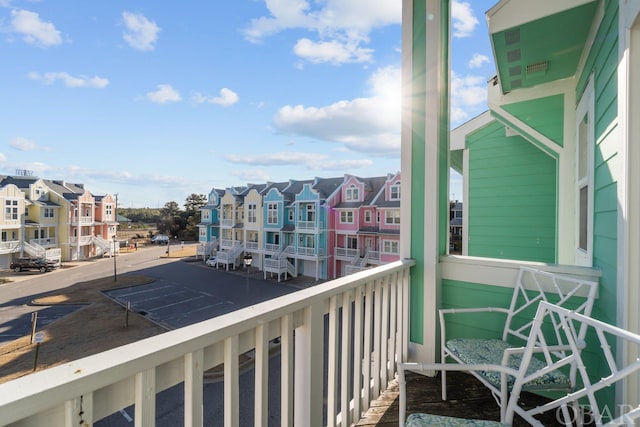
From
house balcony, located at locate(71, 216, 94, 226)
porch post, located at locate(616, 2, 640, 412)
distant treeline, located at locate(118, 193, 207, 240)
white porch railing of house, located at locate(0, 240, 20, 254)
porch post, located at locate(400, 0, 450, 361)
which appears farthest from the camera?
distant treeline, located at locate(118, 193, 207, 240)

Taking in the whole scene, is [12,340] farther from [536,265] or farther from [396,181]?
[396,181]

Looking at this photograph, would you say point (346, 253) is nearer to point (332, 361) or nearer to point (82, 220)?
point (332, 361)

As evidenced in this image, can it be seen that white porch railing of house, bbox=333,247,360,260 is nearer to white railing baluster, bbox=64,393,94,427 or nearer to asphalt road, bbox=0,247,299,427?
asphalt road, bbox=0,247,299,427

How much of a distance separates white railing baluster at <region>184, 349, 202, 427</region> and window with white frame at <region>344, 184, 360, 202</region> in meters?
12.8

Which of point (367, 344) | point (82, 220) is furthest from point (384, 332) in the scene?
point (82, 220)

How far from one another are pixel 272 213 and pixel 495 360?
14.5 metres

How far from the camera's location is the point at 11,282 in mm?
12781

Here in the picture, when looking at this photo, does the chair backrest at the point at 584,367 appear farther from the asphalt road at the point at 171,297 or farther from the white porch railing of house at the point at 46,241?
the white porch railing of house at the point at 46,241

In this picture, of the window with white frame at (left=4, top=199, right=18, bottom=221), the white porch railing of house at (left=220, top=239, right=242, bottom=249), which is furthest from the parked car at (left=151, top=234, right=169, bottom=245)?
the window with white frame at (left=4, top=199, right=18, bottom=221)

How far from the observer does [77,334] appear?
837 centimetres

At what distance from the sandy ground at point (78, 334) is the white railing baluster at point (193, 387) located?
20.1 feet

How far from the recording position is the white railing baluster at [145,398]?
1.87 feet

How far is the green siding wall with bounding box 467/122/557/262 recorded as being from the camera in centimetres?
348

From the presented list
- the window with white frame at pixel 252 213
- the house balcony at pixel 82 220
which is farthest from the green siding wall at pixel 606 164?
the house balcony at pixel 82 220
